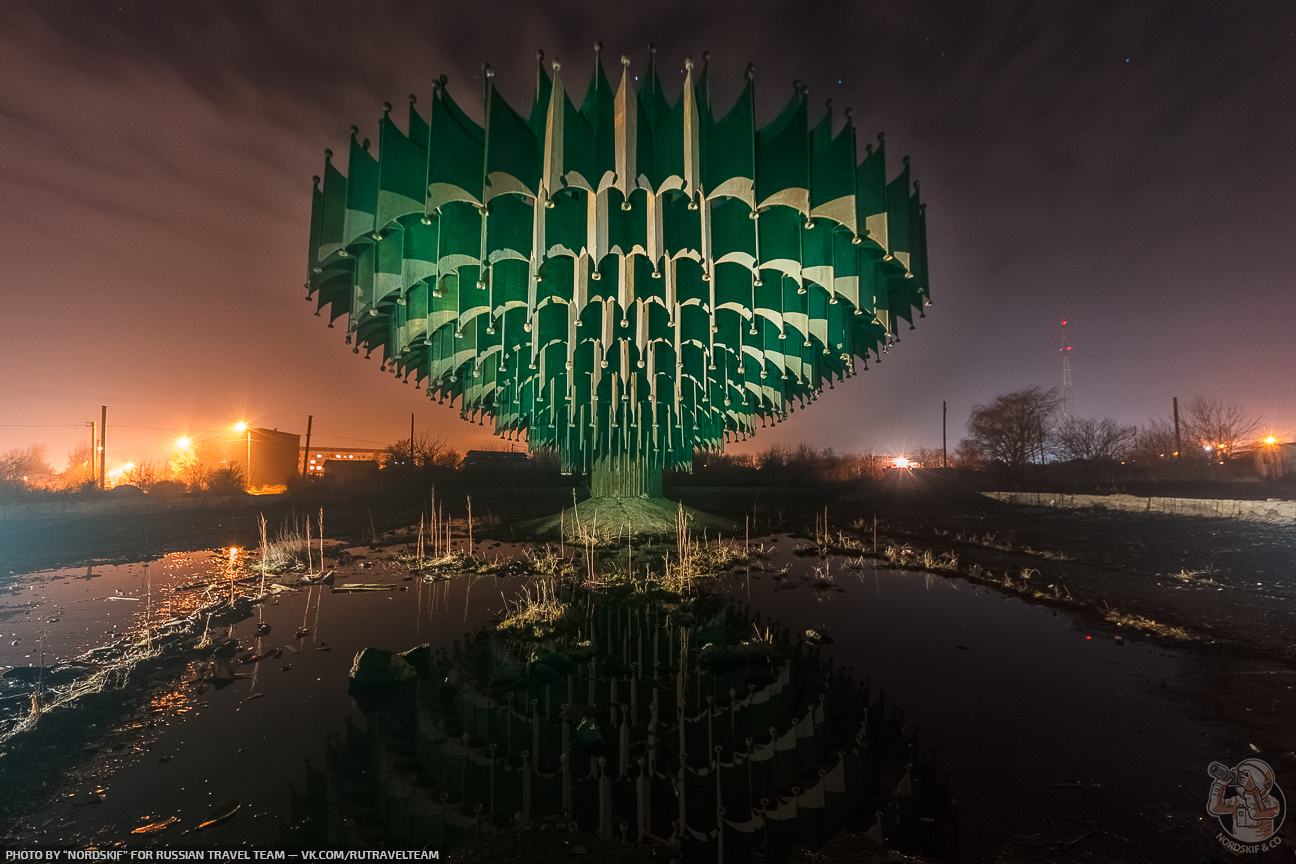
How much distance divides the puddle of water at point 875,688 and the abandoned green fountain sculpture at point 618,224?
190 inches

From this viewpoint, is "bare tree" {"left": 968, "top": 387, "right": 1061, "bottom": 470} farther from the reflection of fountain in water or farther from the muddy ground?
the reflection of fountain in water

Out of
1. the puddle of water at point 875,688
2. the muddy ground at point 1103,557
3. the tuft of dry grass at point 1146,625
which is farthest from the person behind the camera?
the tuft of dry grass at point 1146,625

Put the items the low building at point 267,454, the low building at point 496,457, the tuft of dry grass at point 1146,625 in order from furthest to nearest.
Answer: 1. the low building at point 496,457
2. the low building at point 267,454
3. the tuft of dry grass at point 1146,625

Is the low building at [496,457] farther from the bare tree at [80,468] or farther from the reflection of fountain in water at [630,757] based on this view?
the reflection of fountain in water at [630,757]

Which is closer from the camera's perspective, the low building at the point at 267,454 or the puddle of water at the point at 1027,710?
the puddle of water at the point at 1027,710

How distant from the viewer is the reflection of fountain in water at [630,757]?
110 inches

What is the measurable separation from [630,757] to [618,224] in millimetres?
6947

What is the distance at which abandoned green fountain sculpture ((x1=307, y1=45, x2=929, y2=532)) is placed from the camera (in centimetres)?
648

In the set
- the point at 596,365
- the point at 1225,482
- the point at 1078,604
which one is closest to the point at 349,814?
the point at 596,365

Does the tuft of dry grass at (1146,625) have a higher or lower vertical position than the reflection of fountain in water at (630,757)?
lower

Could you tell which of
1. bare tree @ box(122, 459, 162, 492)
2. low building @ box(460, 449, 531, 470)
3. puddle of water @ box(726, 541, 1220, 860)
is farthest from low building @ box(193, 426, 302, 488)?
puddle of water @ box(726, 541, 1220, 860)

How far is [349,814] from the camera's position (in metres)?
2.84

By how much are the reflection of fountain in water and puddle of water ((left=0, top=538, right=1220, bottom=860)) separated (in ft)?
1.07

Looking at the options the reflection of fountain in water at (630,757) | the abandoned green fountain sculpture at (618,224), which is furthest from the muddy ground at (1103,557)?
the abandoned green fountain sculpture at (618,224)
